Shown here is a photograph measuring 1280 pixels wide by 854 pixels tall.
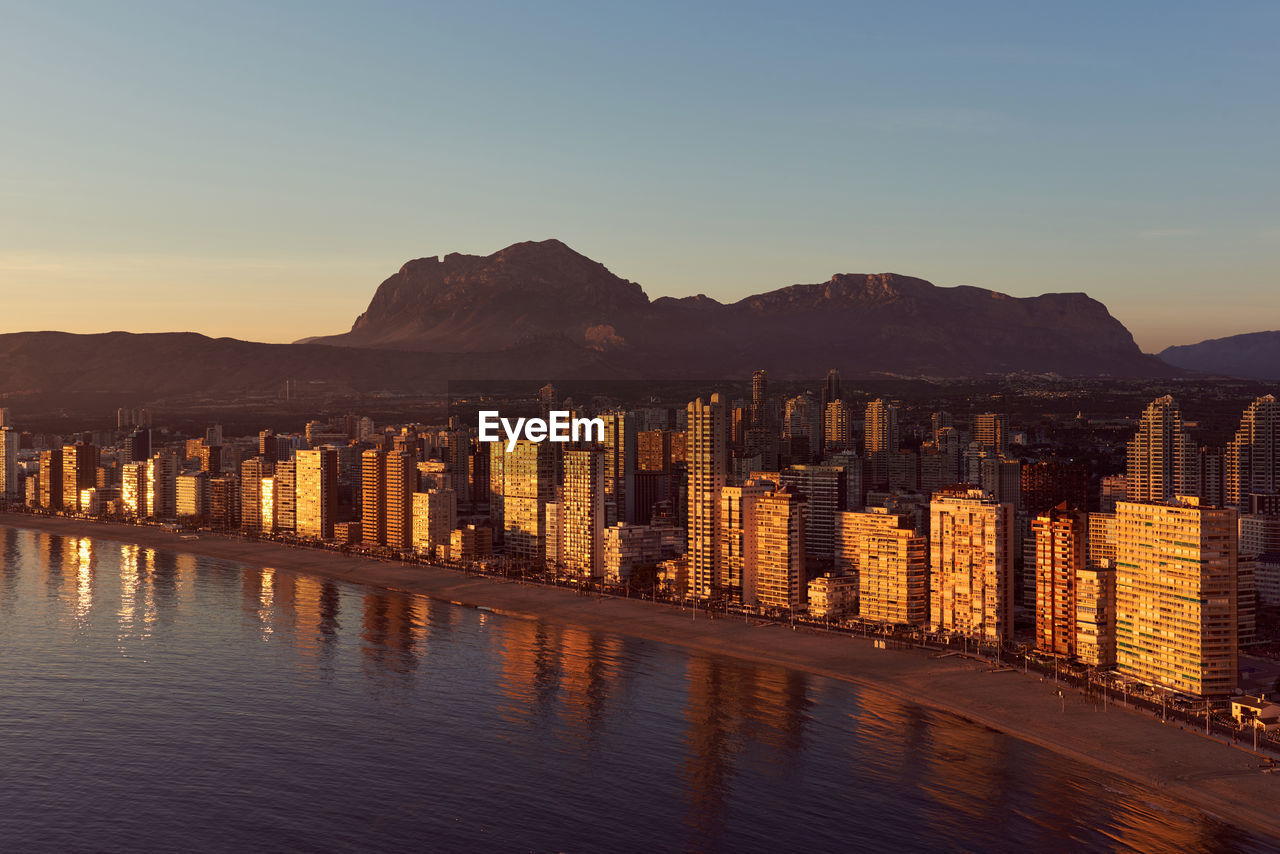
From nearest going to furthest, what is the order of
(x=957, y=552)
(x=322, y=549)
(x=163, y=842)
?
(x=163, y=842)
(x=957, y=552)
(x=322, y=549)

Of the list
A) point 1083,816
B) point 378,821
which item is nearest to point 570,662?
point 378,821

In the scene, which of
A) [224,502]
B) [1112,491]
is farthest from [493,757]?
[224,502]

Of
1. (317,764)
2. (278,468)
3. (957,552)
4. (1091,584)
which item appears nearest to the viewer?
(317,764)

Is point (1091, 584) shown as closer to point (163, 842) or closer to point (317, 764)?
point (317, 764)

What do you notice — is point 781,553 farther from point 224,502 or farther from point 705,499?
point 224,502

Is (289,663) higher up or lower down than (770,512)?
lower down

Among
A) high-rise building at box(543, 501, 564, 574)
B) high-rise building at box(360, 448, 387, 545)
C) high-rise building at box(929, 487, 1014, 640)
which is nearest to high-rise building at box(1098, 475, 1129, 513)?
high-rise building at box(929, 487, 1014, 640)
